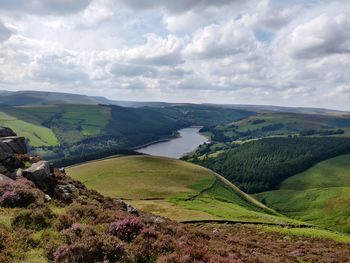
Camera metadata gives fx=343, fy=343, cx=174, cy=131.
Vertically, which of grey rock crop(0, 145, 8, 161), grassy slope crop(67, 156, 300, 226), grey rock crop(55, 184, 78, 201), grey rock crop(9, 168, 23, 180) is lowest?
grassy slope crop(67, 156, 300, 226)

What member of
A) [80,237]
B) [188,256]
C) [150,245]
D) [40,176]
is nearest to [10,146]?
[40,176]

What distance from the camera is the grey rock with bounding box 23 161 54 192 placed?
25344 millimetres

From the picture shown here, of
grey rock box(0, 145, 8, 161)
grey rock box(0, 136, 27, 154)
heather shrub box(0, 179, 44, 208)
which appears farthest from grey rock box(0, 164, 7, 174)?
heather shrub box(0, 179, 44, 208)

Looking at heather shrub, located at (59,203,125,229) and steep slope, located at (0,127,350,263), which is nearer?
steep slope, located at (0,127,350,263)

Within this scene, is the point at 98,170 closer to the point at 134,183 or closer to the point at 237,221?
the point at 134,183

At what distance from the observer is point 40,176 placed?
2577 centimetres

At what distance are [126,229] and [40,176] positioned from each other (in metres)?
12.5

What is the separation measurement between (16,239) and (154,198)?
84495 mm

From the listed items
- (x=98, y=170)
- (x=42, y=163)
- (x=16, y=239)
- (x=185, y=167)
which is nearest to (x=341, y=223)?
(x=185, y=167)

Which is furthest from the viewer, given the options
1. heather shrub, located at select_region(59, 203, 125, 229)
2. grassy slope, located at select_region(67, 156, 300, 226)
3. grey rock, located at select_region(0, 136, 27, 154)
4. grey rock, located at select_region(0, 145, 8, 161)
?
grassy slope, located at select_region(67, 156, 300, 226)

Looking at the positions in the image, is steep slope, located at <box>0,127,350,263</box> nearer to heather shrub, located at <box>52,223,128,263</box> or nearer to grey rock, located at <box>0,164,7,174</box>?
heather shrub, located at <box>52,223,128,263</box>

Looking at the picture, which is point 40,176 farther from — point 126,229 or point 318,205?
point 318,205

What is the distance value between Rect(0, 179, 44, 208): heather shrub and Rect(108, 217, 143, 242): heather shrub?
6.10 m

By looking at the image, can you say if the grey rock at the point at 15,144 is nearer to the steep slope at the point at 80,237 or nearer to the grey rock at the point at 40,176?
the grey rock at the point at 40,176
